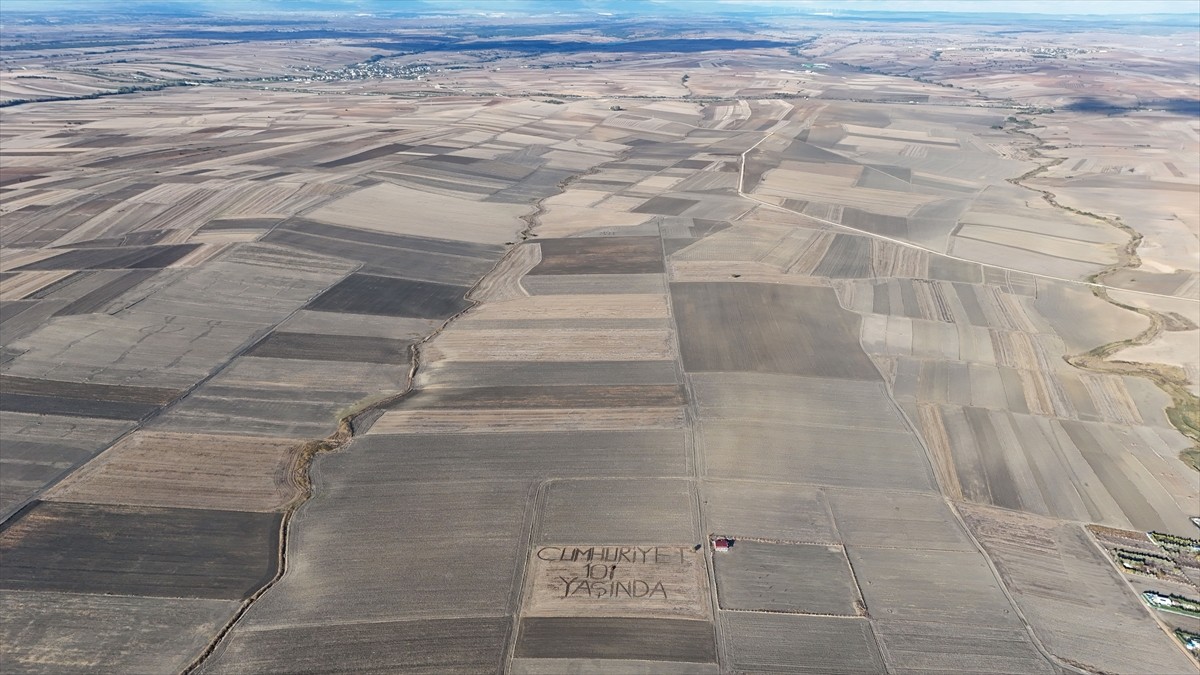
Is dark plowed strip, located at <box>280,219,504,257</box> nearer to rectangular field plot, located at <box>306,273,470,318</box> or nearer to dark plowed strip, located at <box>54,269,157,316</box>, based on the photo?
rectangular field plot, located at <box>306,273,470,318</box>

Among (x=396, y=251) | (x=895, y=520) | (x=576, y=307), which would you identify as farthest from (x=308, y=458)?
(x=396, y=251)

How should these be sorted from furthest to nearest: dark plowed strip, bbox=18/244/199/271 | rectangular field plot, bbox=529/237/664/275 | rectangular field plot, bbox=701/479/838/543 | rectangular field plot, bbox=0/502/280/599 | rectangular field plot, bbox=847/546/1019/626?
rectangular field plot, bbox=529/237/664/275 → dark plowed strip, bbox=18/244/199/271 → rectangular field plot, bbox=701/479/838/543 → rectangular field plot, bbox=0/502/280/599 → rectangular field plot, bbox=847/546/1019/626

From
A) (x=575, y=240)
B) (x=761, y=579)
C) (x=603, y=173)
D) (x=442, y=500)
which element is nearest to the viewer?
(x=761, y=579)

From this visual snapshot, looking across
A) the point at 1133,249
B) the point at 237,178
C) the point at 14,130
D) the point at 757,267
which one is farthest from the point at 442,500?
the point at 14,130

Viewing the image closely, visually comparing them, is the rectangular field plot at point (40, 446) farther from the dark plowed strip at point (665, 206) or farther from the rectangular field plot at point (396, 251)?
the dark plowed strip at point (665, 206)

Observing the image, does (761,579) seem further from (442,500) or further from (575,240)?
(575,240)

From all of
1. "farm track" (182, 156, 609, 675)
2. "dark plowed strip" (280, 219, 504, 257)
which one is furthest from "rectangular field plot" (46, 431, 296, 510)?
"dark plowed strip" (280, 219, 504, 257)

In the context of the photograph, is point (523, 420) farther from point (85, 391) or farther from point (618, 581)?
point (85, 391)
